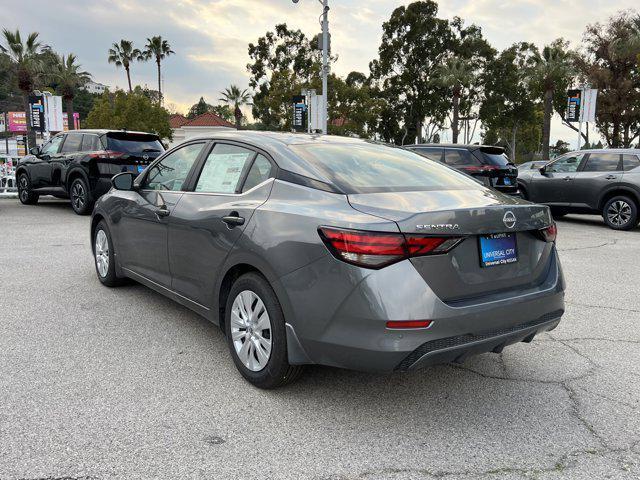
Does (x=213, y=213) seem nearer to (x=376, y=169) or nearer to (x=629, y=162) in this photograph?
(x=376, y=169)

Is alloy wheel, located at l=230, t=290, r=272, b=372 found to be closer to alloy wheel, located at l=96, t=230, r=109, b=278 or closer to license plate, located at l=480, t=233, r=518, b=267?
license plate, located at l=480, t=233, r=518, b=267

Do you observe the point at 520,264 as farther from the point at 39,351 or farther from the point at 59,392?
the point at 39,351

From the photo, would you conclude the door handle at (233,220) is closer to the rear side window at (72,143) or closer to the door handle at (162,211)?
the door handle at (162,211)

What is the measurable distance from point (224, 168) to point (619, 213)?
1049cm

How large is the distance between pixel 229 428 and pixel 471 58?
51063 millimetres

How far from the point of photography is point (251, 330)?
11.1 ft

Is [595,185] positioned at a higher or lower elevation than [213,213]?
lower

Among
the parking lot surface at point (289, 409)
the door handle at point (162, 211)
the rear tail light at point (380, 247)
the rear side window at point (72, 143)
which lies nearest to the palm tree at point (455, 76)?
the rear side window at point (72, 143)

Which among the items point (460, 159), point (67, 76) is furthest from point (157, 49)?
point (460, 159)

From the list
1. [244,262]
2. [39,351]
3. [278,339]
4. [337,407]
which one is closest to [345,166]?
[244,262]

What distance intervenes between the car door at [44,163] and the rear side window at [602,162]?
39.6ft

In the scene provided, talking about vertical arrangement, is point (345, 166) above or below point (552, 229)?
above

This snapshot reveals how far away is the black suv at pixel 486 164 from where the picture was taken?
11.8m

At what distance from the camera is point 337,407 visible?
10.6ft
